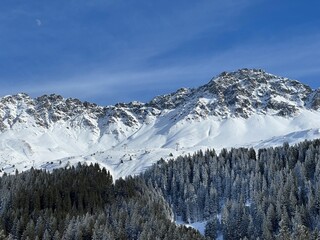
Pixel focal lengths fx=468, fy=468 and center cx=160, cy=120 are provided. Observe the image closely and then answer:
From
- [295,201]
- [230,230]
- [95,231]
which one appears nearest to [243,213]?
[230,230]

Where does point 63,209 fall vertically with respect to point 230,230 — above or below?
above

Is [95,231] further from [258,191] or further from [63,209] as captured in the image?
[258,191]

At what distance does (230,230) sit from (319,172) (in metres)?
52.2

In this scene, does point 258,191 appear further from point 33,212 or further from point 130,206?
point 33,212

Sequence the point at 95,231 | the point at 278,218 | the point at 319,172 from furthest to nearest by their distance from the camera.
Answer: the point at 319,172, the point at 278,218, the point at 95,231

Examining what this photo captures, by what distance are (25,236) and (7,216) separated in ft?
98.3

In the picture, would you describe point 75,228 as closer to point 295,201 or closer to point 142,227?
point 142,227

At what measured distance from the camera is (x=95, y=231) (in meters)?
145

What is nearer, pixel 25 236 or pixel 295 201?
pixel 25 236

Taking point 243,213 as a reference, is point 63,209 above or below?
above

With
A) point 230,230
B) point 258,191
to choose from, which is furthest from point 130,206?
point 258,191

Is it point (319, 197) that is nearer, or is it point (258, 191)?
point (319, 197)

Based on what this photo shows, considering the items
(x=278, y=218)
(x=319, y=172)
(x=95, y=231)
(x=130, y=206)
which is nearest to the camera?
(x=95, y=231)

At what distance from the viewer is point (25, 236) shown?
478ft
